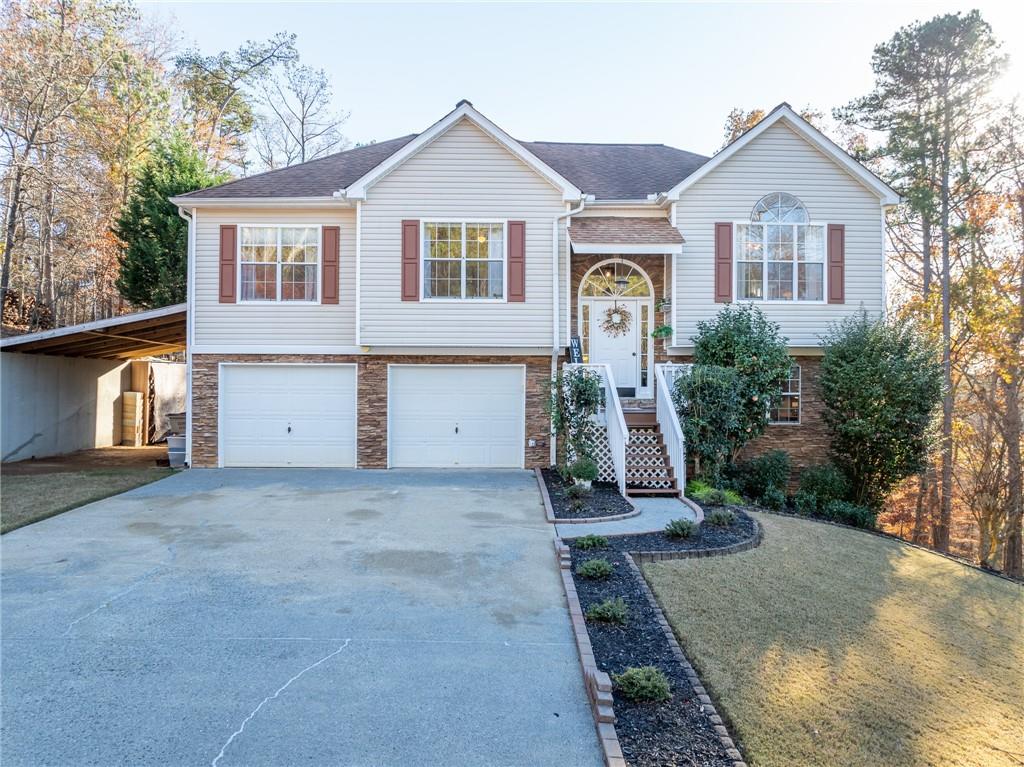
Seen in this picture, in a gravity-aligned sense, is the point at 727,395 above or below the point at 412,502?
above

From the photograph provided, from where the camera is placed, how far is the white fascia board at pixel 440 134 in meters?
11.3

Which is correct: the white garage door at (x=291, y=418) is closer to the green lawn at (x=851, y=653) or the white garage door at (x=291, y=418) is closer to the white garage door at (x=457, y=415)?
the white garage door at (x=457, y=415)

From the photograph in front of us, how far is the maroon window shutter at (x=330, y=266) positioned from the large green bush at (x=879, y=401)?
9.97m

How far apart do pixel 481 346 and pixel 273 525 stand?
213 inches

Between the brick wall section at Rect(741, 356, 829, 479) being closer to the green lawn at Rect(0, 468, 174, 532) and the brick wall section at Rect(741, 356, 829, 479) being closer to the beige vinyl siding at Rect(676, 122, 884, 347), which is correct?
the beige vinyl siding at Rect(676, 122, 884, 347)

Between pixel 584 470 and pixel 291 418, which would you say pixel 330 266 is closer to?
pixel 291 418

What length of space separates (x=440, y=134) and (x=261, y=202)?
390cm

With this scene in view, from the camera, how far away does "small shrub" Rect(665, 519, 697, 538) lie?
704 centimetres

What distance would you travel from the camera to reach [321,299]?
1205 centimetres

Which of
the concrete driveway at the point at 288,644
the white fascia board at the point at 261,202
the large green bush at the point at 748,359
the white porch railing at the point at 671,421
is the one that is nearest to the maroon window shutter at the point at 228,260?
the white fascia board at the point at 261,202

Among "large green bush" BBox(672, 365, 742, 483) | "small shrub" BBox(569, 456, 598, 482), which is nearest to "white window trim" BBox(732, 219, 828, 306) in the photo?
"large green bush" BBox(672, 365, 742, 483)

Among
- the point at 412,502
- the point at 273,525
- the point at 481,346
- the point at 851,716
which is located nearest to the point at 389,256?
the point at 481,346

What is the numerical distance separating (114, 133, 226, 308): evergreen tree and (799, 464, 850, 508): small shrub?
1772 centimetres

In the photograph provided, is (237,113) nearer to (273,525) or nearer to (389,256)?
(389,256)
